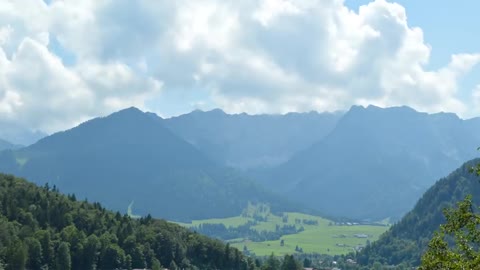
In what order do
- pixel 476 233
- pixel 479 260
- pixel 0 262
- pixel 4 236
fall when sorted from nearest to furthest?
pixel 479 260 < pixel 476 233 < pixel 0 262 < pixel 4 236

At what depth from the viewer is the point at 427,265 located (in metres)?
43.5

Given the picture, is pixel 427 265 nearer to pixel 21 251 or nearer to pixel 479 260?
pixel 479 260

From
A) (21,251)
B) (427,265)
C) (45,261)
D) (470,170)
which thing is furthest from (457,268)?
(45,261)

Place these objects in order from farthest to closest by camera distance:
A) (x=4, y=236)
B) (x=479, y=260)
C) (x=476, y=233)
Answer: (x=4, y=236), (x=476, y=233), (x=479, y=260)

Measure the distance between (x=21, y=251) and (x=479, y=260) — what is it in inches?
6146

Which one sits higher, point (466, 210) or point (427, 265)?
point (466, 210)

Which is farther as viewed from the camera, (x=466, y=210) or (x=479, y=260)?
(x=466, y=210)

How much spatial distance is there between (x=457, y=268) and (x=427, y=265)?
166 inches

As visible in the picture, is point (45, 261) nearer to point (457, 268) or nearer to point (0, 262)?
point (0, 262)

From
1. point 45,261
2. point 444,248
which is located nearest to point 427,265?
point 444,248

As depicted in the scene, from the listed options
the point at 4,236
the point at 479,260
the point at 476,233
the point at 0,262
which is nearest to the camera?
the point at 479,260

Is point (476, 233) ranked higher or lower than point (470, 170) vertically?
lower

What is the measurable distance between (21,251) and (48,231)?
22.0m

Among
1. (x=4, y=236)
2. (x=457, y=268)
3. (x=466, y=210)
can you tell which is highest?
(x=4, y=236)
